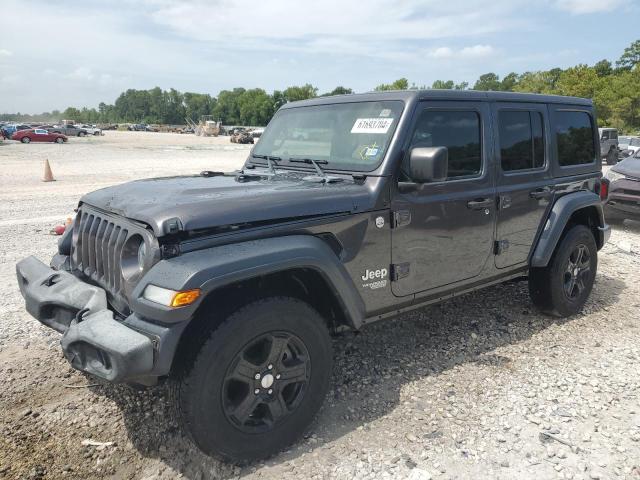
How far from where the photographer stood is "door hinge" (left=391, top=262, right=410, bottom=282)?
10.6ft

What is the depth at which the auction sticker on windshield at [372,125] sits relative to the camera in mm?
3353

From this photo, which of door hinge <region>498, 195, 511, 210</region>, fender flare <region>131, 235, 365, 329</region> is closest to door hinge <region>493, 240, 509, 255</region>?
door hinge <region>498, 195, 511, 210</region>

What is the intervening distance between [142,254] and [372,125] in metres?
1.73

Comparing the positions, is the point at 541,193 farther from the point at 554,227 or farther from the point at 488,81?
the point at 488,81

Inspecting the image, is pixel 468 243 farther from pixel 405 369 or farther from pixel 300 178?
pixel 300 178

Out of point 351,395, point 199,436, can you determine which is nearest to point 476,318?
point 351,395

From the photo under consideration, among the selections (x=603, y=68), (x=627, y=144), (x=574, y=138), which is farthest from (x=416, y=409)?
(x=603, y=68)

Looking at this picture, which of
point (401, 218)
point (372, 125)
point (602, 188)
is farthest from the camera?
point (602, 188)

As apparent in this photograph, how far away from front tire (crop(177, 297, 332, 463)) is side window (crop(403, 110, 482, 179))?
146 centimetres

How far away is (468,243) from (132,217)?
2.31 m

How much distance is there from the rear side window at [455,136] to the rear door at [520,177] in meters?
0.25

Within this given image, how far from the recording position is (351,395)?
3.43 metres

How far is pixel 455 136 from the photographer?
3.65 metres

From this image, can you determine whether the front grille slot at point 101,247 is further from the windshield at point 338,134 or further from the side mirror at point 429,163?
the side mirror at point 429,163
